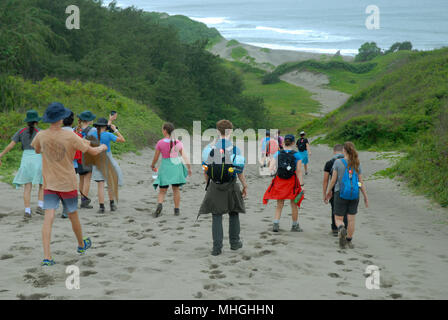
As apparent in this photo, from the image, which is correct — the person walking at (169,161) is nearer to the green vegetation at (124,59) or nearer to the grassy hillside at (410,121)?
the grassy hillside at (410,121)

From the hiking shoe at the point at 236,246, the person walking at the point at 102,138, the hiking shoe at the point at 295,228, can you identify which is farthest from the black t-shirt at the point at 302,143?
the hiking shoe at the point at 236,246

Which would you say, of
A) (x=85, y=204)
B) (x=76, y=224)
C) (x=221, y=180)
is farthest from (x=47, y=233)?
(x=85, y=204)

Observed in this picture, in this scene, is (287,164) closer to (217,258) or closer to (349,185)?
(349,185)

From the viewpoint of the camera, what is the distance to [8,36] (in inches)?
942

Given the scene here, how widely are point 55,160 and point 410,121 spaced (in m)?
24.5

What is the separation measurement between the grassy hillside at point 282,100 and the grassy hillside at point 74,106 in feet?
105

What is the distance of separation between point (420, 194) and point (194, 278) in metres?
9.21

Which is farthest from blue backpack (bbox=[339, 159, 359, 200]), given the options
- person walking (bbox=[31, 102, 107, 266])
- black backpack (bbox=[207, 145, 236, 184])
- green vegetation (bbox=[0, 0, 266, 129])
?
green vegetation (bbox=[0, 0, 266, 129])

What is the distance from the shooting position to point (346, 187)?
7035 millimetres

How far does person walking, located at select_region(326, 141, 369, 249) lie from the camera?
7.03 meters

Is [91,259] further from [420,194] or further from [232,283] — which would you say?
[420,194]

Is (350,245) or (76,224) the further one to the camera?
(350,245)

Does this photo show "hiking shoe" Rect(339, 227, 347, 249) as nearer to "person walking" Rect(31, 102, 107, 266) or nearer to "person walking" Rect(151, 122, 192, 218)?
"person walking" Rect(151, 122, 192, 218)

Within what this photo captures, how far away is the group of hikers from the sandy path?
217 ft
